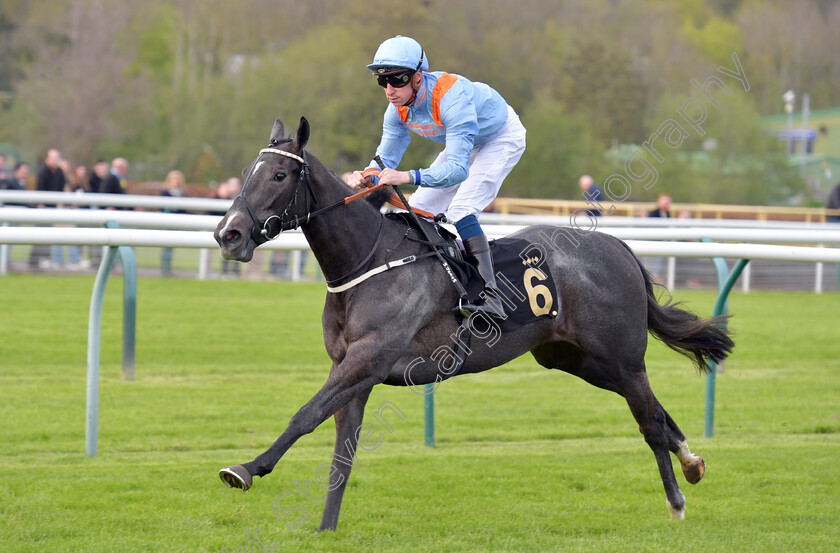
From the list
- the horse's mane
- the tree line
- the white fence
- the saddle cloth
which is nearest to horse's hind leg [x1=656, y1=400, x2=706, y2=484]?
the saddle cloth

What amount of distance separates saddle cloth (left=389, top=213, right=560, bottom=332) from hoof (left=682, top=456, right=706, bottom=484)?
3.22 feet

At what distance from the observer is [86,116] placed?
1587 inches

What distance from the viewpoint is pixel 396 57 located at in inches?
155

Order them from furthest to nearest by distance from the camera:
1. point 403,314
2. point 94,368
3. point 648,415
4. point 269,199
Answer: point 94,368, point 648,415, point 403,314, point 269,199

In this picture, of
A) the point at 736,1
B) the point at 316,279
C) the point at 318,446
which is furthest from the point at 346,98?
the point at 736,1

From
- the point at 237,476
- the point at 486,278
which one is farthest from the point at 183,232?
the point at 237,476

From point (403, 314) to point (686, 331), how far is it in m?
1.70

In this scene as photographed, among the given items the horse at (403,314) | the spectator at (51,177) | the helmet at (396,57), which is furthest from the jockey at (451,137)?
the spectator at (51,177)

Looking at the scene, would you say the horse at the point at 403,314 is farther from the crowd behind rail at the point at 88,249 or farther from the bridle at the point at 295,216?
the crowd behind rail at the point at 88,249

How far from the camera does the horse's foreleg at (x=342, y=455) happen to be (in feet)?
12.9

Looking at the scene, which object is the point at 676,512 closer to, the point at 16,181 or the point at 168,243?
the point at 168,243

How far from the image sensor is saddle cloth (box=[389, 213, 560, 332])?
13.5ft

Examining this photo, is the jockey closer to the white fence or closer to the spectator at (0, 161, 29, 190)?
the white fence

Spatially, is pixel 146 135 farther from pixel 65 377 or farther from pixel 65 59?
pixel 65 377
